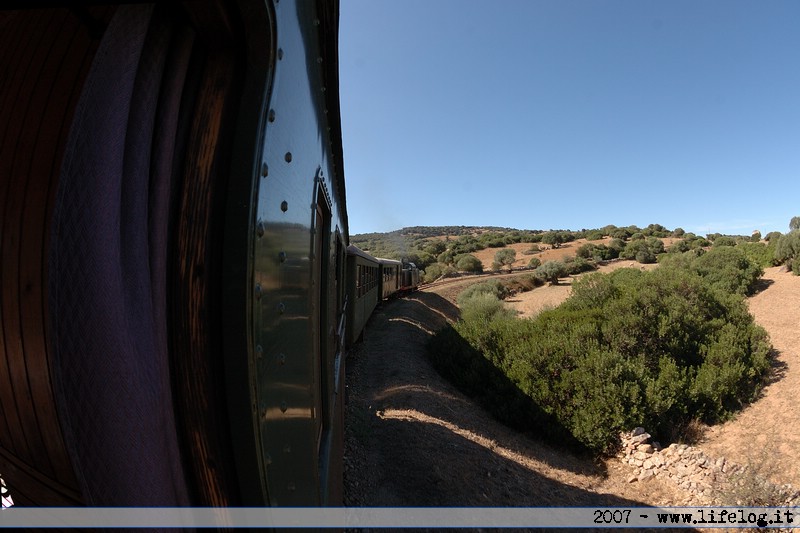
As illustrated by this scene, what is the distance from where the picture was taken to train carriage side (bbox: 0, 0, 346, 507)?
2.11 ft

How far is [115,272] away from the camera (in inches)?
25.8

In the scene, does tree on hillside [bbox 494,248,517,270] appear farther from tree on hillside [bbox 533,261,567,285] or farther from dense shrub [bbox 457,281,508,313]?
dense shrub [bbox 457,281,508,313]

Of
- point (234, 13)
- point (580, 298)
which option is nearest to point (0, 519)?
point (234, 13)

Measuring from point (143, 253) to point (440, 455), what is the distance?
20.1 ft

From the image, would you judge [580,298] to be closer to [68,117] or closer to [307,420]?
[307,420]

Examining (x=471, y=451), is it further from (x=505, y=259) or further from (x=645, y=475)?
(x=505, y=259)

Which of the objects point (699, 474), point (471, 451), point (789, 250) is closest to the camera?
point (699, 474)

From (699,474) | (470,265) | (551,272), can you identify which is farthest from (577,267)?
(699,474)

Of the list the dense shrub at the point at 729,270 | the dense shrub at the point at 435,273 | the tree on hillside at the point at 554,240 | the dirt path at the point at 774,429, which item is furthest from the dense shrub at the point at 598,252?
the dirt path at the point at 774,429

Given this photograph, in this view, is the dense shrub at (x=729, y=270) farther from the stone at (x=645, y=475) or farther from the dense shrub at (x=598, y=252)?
the dense shrub at (x=598, y=252)

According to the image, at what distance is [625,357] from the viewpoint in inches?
357

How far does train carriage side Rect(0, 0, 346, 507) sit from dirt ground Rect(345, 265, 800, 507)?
15.7 ft


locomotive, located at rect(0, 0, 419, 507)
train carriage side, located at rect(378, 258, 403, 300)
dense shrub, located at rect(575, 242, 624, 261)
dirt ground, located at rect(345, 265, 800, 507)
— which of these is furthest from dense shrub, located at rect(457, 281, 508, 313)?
locomotive, located at rect(0, 0, 419, 507)

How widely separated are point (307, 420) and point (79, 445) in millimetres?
795
